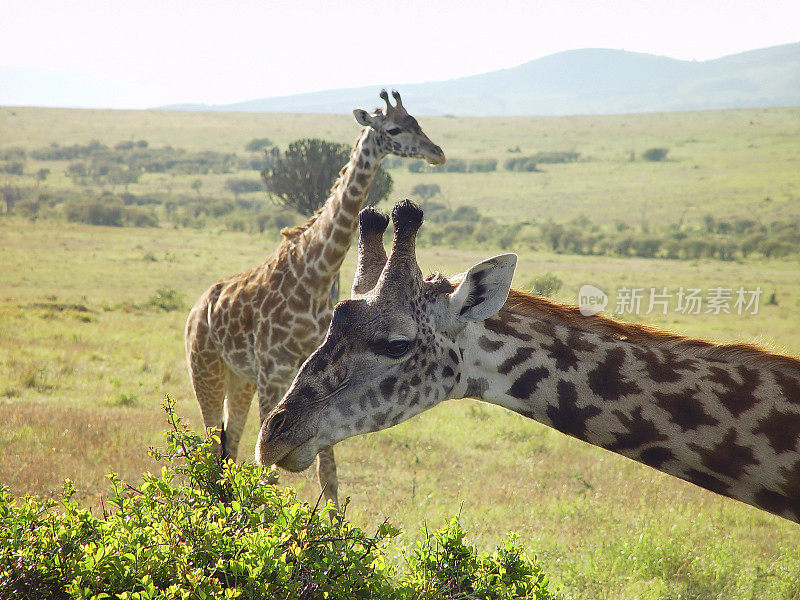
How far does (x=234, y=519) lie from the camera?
2.85 meters

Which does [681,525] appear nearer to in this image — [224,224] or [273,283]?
[273,283]

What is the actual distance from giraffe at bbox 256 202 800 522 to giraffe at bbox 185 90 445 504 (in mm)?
2992

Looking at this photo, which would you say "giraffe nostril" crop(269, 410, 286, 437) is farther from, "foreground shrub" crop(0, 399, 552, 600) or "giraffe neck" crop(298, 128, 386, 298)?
"giraffe neck" crop(298, 128, 386, 298)

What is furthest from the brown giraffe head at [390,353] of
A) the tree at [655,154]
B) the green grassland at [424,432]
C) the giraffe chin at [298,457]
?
the tree at [655,154]

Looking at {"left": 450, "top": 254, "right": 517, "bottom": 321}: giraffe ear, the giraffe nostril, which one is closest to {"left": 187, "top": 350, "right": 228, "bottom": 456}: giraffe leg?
the giraffe nostril

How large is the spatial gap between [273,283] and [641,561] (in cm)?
424

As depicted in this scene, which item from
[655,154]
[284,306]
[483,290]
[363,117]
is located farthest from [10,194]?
[655,154]

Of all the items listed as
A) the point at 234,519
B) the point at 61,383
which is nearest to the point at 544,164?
the point at 61,383

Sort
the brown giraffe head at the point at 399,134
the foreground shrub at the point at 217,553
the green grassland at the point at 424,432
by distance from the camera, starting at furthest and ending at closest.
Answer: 1. the brown giraffe head at the point at 399,134
2. the green grassland at the point at 424,432
3. the foreground shrub at the point at 217,553

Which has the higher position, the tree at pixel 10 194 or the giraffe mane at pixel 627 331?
the giraffe mane at pixel 627 331

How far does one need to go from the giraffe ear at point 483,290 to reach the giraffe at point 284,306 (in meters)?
3.24

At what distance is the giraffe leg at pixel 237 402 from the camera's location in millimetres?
7320

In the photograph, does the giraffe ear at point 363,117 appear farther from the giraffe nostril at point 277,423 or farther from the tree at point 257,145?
the tree at point 257,145

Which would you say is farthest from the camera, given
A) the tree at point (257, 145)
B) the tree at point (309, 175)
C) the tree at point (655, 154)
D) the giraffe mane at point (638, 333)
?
the tree at point (257, 145)
